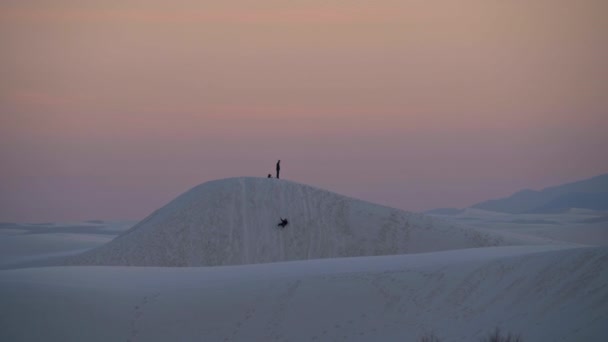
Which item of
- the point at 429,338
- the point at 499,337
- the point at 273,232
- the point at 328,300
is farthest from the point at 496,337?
the point at 273,232

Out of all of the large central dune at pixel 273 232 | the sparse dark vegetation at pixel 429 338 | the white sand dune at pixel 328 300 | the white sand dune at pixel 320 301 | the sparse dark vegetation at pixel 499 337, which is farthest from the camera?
the large central dune at pixel 273 232

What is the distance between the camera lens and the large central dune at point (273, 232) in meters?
46.3

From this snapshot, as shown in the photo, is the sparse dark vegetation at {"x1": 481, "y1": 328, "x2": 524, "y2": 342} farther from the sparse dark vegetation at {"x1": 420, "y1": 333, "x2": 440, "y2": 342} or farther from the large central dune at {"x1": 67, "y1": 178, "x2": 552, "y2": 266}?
the large central dune at {"x1": 67, "y1": 178, "x2": 552, "y2": 266}

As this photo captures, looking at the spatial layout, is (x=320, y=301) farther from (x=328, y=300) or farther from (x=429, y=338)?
(x=429, y=338)

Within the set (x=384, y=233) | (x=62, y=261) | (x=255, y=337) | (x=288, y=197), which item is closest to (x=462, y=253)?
(x=255, y=337)

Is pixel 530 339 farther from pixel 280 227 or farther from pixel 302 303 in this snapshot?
pixel 280 227

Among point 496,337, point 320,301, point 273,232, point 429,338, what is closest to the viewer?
point 496,337

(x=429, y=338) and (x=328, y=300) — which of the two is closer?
(x=429, y=338)

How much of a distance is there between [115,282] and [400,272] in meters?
9.20

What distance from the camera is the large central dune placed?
46312 millimetres

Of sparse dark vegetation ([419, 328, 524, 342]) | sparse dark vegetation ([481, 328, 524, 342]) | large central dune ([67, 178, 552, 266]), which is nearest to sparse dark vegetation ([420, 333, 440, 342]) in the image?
sparse dark vegetation ([419, 328, 524, 342])

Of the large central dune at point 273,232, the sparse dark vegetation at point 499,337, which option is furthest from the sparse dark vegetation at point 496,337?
the large central dune at point 273,232

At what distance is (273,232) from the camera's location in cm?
4803

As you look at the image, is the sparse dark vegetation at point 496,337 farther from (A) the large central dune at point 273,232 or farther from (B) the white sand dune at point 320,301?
(A) the large central dune at point 273,232
